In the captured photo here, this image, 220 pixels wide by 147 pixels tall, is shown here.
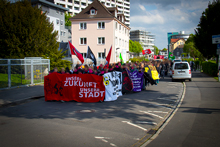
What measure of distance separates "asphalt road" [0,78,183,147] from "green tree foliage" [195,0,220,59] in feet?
66.4

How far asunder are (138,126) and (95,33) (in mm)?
40244

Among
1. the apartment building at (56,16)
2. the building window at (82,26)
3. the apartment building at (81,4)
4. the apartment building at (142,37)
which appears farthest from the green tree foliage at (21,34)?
the apartment building at (142,37)

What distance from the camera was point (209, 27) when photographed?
25781 millimetres

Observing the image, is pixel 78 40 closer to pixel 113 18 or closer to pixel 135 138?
pixel 113 18

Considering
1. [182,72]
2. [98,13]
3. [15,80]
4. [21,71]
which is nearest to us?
[15,80]

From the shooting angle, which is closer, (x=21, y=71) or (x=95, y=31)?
(x=21, y=71)

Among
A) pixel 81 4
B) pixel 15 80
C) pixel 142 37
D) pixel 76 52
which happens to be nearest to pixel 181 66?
pixel 76 52

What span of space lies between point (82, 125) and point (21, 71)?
11061 mm

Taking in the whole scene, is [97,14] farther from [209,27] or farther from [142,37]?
[142,37]

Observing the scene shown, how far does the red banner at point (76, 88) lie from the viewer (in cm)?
1064

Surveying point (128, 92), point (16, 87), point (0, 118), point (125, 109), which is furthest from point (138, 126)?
point (16, 87)

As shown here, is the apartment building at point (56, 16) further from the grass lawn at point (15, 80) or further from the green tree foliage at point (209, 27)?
the grass lawn at point (15, 80)

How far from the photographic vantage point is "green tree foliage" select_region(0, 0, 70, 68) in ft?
74.1

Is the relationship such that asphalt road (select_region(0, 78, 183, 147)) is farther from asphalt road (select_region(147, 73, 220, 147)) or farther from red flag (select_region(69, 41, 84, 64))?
red flag (select_region(69, 41, 84, 64))
